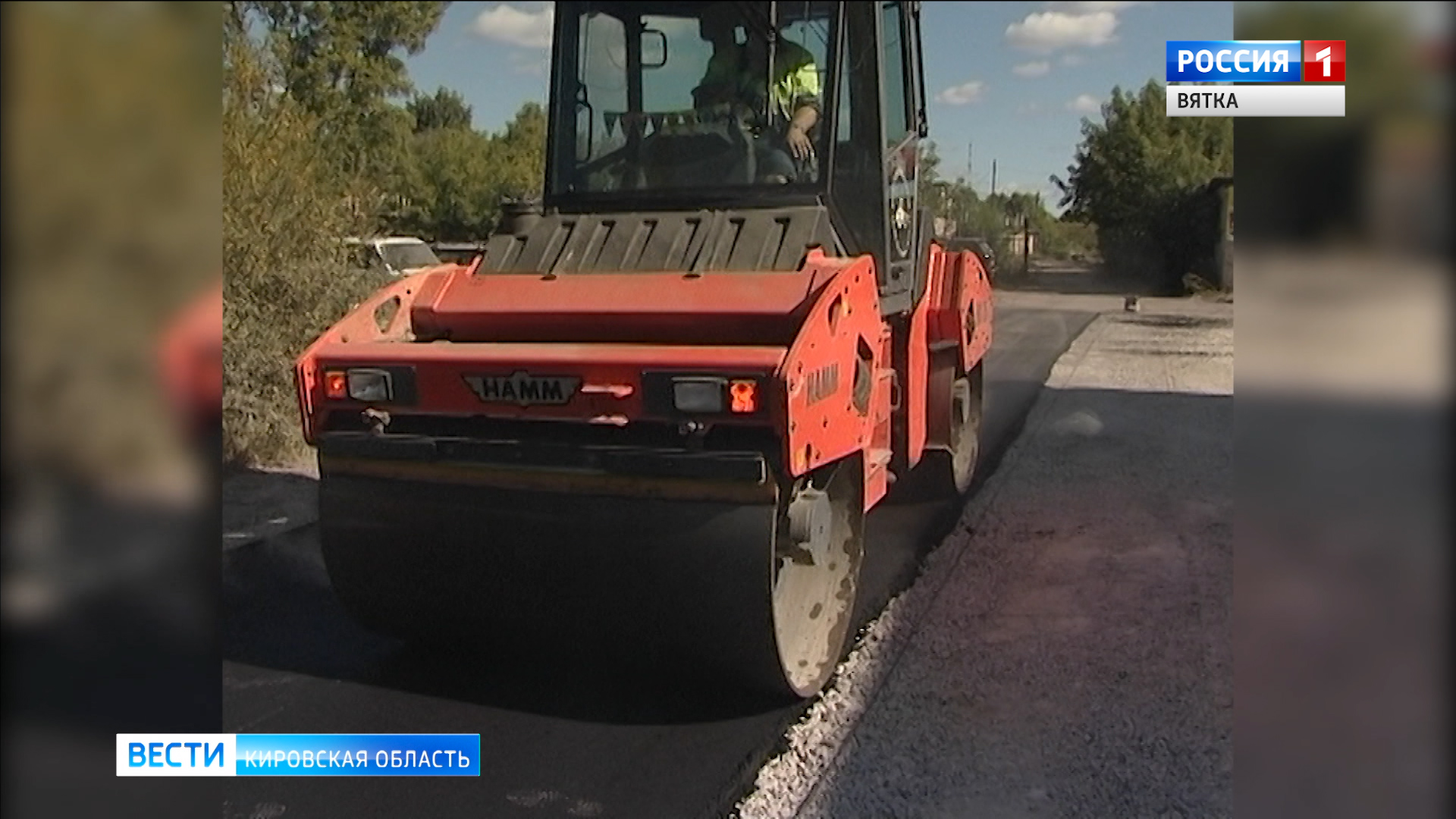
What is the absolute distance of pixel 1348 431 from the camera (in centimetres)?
208

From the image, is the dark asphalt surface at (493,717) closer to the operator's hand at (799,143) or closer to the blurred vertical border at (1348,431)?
the blurred vertical border at (1348,431)

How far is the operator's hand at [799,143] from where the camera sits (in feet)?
14.4

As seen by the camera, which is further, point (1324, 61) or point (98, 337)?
point (1324, 61)

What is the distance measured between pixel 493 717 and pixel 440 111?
4.69m

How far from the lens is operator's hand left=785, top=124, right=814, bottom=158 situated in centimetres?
439

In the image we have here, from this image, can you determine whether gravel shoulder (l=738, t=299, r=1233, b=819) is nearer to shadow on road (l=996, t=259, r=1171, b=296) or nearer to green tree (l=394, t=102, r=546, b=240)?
shadow on road (l=996, t=259, r=1171, b=296)

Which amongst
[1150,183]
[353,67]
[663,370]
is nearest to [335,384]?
[663,370]

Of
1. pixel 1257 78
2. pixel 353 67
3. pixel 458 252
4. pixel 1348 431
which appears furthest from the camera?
pixel 353 67


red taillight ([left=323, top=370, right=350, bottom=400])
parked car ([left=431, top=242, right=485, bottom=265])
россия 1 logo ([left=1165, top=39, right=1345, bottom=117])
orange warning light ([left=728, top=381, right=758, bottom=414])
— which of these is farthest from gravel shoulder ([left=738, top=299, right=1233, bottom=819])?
A: parked car ([left=431, top=242, right=485, bottom=265])

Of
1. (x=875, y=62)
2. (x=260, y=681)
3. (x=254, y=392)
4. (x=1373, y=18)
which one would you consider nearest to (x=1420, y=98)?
(x=1373, y=18)

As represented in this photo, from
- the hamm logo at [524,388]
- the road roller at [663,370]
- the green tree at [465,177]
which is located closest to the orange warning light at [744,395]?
the road roller at [663,370]
